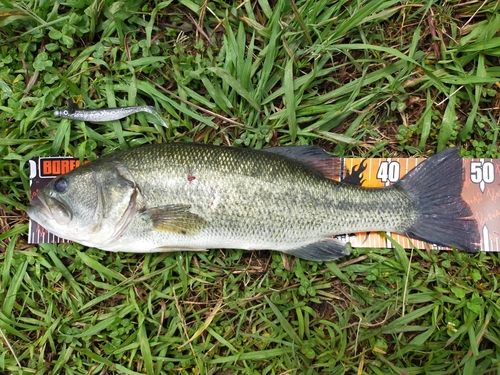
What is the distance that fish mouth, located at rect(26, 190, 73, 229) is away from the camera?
2.90 meters

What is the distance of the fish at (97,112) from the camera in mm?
3289

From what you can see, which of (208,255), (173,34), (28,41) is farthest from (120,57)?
(208,255)

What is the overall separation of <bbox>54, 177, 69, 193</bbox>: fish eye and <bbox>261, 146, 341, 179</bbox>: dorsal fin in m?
1.61

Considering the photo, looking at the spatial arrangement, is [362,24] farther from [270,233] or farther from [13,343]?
[13,343]

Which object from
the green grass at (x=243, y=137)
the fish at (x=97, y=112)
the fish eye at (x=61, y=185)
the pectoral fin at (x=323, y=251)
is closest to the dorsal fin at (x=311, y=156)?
the green grass at (x=243, y=137)

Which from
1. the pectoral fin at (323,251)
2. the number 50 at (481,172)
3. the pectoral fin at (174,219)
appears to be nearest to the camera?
the pectoral fin at (174,219)

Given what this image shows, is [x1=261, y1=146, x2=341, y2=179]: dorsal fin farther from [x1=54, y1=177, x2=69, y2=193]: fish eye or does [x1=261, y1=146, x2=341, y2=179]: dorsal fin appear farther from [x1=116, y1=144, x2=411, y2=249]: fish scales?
[x1=54, y1=177, x2=69, y2=193]: fish eye

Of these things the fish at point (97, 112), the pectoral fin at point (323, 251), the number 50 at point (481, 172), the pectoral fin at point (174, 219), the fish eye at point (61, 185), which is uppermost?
the fish at point (97, 112)

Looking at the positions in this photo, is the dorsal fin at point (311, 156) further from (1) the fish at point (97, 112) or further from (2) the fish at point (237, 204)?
(1) the fish at point (97, 112)

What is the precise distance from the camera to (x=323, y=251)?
10.4 ft

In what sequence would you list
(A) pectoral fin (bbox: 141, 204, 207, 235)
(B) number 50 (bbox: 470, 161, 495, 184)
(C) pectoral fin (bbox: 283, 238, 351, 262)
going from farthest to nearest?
(B) number 50 (bbox: 470, 161, 495, 184), (C) pectoral fin (bbox: 283, 238, 351, 262), (A) pectoral fin (bbox: 141, 204, 207, 235)

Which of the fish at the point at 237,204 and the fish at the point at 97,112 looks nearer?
the fish at the point at 237,204

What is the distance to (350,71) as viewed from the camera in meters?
3.46

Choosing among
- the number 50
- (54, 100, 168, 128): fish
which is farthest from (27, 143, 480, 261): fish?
(54, 100, 168, 128): fish
